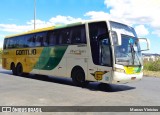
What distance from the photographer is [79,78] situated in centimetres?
1438

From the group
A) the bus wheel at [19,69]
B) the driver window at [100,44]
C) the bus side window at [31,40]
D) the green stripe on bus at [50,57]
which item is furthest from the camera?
the bus wheel at [19,69]

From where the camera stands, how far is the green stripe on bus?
15822 mm

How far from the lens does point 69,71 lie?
15.1 metres

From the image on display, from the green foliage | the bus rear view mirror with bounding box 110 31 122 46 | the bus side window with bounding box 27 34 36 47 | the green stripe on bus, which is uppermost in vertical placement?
the bus side window with bounding box 27 34 36 47

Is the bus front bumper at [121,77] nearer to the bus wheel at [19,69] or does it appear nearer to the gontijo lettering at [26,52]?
the gontijo lettering at [26,52]

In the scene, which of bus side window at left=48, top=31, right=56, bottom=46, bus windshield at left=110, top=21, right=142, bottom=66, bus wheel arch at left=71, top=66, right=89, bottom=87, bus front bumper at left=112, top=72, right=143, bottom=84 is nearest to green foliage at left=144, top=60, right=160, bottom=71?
bus side window at left=48, top=31, right=56, bottom=46

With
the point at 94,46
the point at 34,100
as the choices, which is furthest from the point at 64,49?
the point at 34,100

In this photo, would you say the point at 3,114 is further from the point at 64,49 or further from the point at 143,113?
the point at 64,49

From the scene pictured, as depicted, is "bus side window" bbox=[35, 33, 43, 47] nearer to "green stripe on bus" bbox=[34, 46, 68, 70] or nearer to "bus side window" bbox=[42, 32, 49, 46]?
"bus side window" bbox=[42, 32, 49, 46]

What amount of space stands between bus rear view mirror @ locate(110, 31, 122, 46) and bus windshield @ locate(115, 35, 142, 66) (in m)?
0.29

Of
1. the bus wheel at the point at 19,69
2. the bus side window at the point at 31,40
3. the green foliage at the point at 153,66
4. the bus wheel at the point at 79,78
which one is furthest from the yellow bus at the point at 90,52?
the green foliage at the point at 153,66

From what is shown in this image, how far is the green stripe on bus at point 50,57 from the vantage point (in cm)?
1582

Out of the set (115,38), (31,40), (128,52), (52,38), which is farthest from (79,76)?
(31,40)

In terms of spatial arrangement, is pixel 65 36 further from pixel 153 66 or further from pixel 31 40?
pixel 153 66
